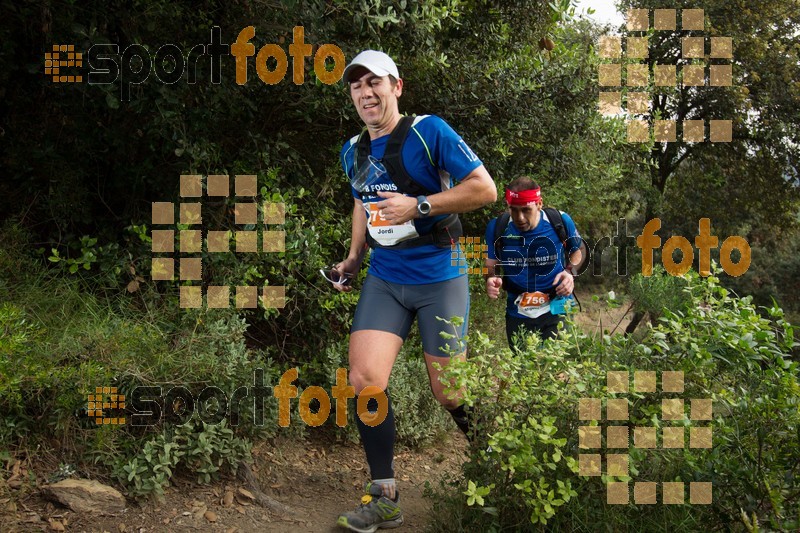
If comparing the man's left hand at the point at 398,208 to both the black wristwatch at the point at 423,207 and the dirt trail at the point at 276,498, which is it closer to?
the black wristwatch at the point at 423,207

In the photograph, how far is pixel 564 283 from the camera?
5422 millimetres

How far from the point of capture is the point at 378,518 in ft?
14.4

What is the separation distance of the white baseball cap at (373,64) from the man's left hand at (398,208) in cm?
74

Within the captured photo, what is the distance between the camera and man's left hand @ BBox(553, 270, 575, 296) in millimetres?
5414

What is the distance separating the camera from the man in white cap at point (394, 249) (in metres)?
4.21

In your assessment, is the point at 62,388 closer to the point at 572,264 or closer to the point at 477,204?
the point at 477,204

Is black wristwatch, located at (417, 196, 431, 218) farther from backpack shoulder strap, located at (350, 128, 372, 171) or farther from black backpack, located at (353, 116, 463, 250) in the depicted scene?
backpack shoulder strap, located at (350, 128, 372, 171)

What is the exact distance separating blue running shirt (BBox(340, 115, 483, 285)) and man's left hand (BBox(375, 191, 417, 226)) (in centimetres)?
25

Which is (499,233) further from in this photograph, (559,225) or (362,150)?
(362,150)

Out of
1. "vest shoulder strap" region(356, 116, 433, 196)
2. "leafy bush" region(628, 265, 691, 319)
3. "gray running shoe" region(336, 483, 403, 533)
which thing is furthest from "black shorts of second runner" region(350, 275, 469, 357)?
"leafy bush" region(628, 265, 691, 319)

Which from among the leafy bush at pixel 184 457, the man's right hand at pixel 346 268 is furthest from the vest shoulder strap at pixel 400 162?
the leafy bush at pixel 184 457

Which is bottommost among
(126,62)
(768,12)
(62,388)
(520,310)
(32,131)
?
(62,388)

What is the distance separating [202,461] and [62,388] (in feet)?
3.21

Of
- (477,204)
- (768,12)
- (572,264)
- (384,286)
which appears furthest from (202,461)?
(768,12)
